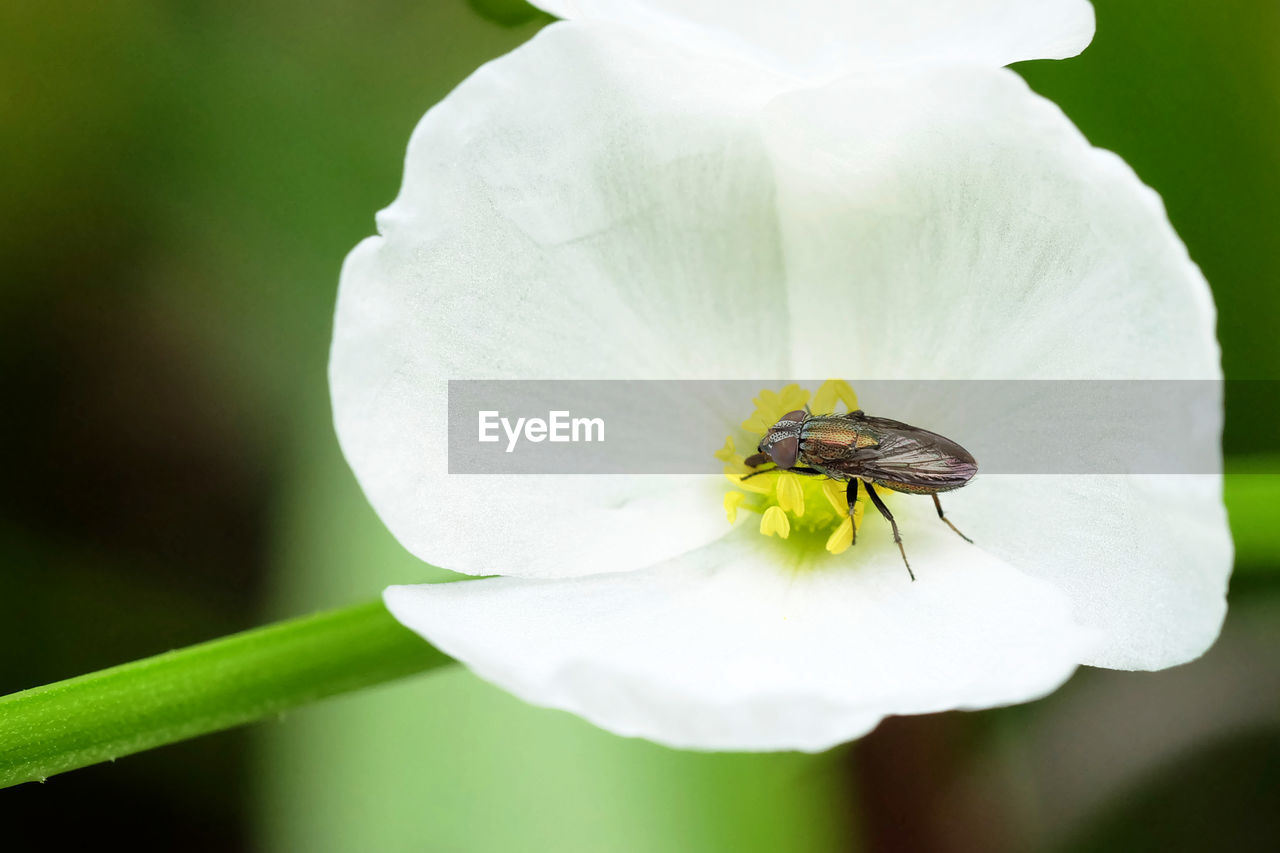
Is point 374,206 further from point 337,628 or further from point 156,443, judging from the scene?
point 337,628

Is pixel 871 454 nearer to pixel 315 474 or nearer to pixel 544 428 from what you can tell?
pixel 544 428

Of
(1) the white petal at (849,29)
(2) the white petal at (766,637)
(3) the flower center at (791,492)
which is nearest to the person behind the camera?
(2) the white petal at (766,637)

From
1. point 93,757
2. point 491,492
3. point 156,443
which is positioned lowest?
point 93,757

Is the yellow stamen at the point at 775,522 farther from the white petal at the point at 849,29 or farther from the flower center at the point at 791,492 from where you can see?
the white petal at the point at 849,29

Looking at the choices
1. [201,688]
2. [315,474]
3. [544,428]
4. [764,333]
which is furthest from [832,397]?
[315,474]

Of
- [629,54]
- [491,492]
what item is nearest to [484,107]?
[629,54]

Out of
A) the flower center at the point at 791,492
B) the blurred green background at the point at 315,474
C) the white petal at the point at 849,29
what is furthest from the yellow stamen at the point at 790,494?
the blurred green background at the point at 315,474

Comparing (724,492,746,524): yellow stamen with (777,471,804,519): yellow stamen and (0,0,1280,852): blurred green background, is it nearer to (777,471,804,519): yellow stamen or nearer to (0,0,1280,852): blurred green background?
(777,471,804,519): yellow stamen
